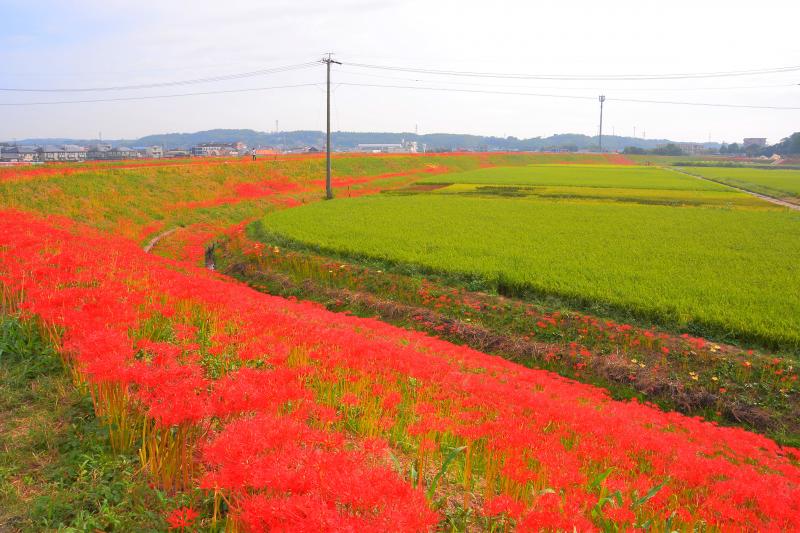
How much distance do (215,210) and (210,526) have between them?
100 feet

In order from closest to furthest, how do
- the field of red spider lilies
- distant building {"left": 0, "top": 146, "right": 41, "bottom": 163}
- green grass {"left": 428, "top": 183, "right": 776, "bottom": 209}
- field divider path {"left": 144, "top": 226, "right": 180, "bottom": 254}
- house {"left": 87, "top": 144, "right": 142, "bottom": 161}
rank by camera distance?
the field of red spider lilies → field divider path {"left": 144, "top": 226, "right": 180, "bottom": 254} → green grass {"left": 428, "top": 183, "right": 776, "bottom": 209} → distant building {"left": 0, "top": 146, "right": 41, "bottom": 163} → house {"left": 87, "top": 144, "right": 142, "bottom": 161}

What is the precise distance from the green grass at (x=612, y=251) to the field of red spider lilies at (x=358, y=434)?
4104 mm

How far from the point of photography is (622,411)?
848 cm

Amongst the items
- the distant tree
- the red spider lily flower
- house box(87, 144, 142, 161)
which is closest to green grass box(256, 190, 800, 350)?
the red spider lily flower

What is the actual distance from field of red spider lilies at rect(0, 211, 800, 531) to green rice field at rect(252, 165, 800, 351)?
4.18 meters

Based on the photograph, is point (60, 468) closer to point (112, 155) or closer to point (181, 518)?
point (181, 518)

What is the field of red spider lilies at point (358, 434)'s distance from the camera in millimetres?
3600

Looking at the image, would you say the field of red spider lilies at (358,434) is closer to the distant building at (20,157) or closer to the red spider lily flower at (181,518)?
the red spider lily flower at (181,518)

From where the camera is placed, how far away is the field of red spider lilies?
3600mm

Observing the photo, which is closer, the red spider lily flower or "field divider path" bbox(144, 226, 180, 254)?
the red spider lily flower

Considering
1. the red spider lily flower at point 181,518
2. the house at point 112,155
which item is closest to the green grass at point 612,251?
the red spider lily flower at point 181,518

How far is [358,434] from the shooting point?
5133 mm

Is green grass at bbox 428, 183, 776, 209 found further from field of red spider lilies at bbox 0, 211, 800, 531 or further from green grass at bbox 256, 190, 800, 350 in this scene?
field of red spider lilies at bbox 0, 211, 800, 531

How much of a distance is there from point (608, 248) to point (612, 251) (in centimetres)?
49
